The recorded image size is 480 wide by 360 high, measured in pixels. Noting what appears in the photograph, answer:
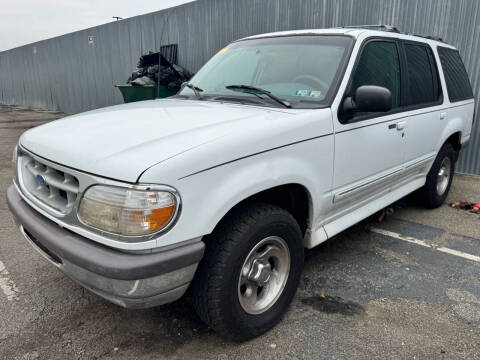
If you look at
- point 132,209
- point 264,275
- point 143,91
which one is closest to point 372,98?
point 264,275

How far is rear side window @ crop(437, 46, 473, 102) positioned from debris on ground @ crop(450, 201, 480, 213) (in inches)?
52.6

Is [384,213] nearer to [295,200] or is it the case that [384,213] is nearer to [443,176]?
[443,176]

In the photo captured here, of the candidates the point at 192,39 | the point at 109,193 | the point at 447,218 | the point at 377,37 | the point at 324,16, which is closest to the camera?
the point at 109,193

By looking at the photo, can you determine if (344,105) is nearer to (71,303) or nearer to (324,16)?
(71,303)

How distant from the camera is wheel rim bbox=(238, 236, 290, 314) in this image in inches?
93.0

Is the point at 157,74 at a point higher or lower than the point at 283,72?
lower

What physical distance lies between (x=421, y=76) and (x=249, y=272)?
2845 mm

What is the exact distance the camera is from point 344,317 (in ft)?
8.87

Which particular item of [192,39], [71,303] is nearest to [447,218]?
[71,303]

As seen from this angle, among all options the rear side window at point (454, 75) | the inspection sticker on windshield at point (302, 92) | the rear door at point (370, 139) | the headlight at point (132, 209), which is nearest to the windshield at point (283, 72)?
the inspection sticker on windshield at point (302, 92)

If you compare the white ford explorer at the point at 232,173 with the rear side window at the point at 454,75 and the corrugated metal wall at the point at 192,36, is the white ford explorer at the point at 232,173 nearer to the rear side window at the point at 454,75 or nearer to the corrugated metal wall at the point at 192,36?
the rear side window at the point at 454,75

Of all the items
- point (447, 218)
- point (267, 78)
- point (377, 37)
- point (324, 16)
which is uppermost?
point (324, 16)

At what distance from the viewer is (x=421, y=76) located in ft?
12.8

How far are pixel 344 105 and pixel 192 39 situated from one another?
860 centimetres
